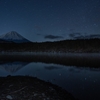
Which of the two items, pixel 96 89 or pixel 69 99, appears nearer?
pixel 69 99

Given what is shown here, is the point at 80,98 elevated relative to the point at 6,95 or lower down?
lower down

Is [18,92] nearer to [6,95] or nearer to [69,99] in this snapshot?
[6,95]

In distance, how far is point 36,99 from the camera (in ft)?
33.2

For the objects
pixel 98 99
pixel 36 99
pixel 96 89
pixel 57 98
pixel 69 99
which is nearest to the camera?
pixel 36 99

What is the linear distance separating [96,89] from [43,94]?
7.10 metres

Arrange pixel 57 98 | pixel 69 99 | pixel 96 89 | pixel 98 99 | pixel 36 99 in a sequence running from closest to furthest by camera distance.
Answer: pixel 36 99 < pixel 57 98 < pixel 69 99 < pixel 98 99 < pixel 96 89

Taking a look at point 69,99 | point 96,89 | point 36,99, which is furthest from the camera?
point 96,89

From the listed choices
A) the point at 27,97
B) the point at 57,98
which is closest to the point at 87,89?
the point at 57,98

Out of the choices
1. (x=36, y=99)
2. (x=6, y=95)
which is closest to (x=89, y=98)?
(x=36, y=99)

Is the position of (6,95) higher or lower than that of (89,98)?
higher

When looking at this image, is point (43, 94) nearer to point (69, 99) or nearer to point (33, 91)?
point (33, 91)

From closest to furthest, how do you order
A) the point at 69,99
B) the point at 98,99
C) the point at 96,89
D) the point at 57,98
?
the point at 57,98 < the point at 69,99 < the point at 98,99 < the point at 96,89

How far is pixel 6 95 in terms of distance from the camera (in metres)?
10.5

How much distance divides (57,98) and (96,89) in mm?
6446
